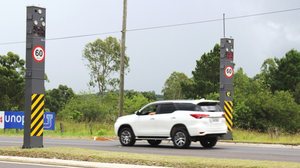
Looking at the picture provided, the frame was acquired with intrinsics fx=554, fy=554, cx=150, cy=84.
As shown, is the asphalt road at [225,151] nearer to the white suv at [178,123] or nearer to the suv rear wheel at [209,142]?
the suv rear wheel at [209,142]

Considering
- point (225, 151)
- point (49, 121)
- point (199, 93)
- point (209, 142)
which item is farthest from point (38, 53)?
point (199, 93)

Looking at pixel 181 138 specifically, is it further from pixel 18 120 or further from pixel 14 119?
pixel 14 119

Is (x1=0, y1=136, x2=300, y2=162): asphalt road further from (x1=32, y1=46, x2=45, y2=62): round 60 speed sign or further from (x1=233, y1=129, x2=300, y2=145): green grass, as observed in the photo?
(x1=32, y1=46, x2=45, y2=62): round 60 speed sign

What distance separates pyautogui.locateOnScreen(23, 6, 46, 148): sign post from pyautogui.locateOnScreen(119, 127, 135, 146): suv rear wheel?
15.9 ft

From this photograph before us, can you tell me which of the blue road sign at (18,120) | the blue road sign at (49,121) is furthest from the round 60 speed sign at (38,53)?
the blue road sign at (49,121)

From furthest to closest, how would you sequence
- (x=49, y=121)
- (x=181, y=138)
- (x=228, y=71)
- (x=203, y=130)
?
(x=49, y=121), (x=228, y=71), (x=181, y=138), (x=203, y=130)

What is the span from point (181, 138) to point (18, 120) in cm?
1886

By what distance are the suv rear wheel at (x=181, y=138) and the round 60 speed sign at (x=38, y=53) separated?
582 cm

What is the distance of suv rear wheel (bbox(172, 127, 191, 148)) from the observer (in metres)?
20.6

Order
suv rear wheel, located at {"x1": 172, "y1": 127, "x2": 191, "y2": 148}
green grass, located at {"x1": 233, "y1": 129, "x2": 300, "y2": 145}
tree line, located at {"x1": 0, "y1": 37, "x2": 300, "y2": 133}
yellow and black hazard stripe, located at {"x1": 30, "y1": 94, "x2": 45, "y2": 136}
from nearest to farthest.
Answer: yellow and black hazard stripe, located at {"x1": 30, "y1": 94, "x2": 45, "y2": 136}, suv rear wheel, located at {"x1": 172, "y1": 127, "x2": 191, "y2": 148}, green grass, located at {"x1": 233, "y1": 129, "x2": 300, "y2": 145}, tree line, located at {"x1": 0, "y1": 37, "x2": 300, "y2": 133}

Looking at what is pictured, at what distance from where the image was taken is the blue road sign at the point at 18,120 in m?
36.0

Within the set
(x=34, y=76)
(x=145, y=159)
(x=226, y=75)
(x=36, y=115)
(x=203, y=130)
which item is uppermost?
(x=226, y=75)

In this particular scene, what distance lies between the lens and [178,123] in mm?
20828

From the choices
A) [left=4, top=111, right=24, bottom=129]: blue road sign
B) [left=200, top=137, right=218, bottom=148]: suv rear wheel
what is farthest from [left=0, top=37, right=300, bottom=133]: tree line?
[left=200, top=137, right=218, bottom=148]: suv rear wheel
